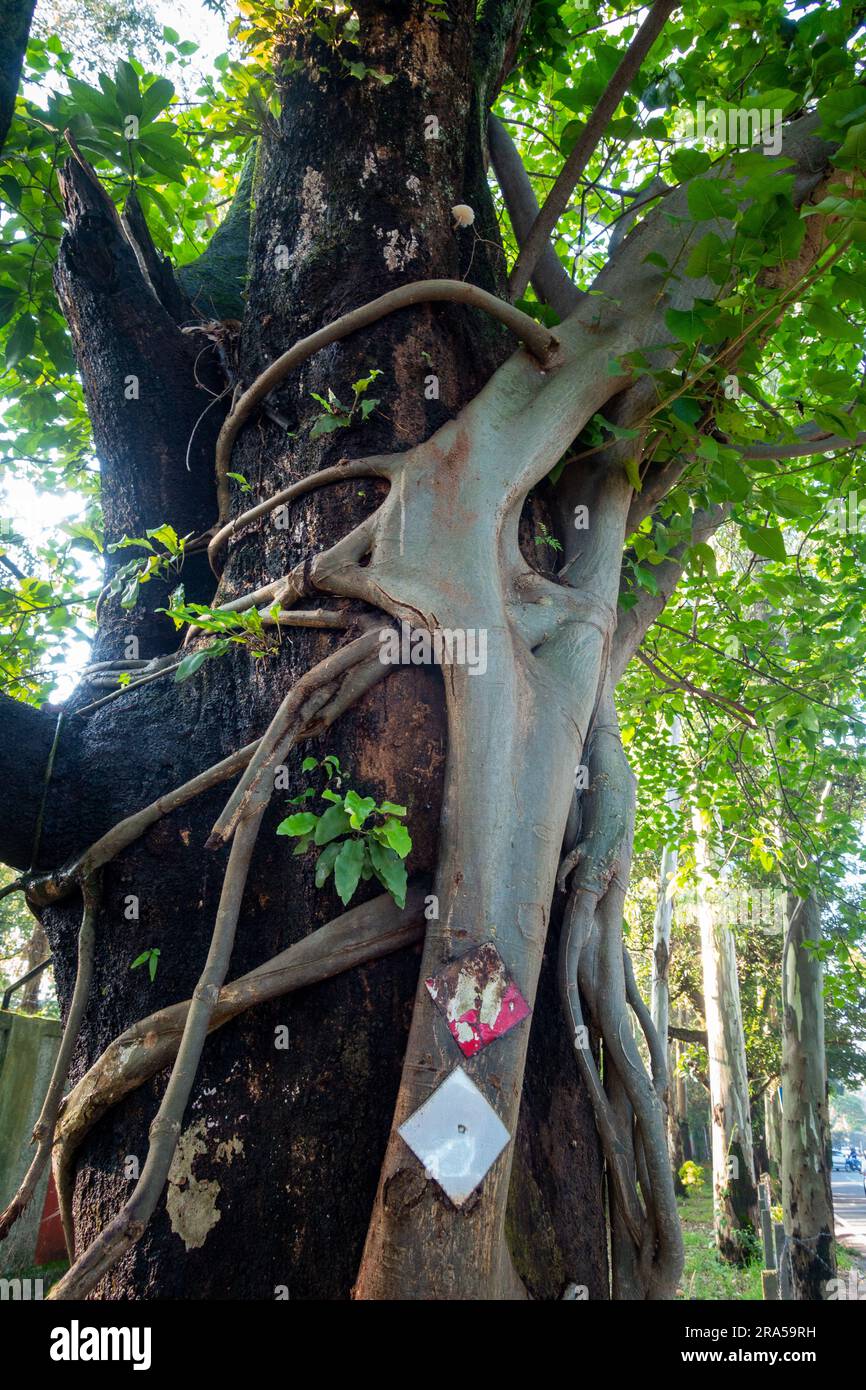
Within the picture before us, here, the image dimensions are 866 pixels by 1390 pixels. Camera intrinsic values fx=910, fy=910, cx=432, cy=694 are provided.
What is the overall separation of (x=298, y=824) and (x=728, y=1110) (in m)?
11.7

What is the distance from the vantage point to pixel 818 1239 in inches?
296

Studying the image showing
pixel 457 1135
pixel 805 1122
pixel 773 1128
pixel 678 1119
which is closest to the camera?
pixel 457 1135

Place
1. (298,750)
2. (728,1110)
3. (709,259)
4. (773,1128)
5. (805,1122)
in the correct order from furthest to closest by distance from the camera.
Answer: (773,1128) → (728,1110) → (805,1122) → (709,259) → (298,750)

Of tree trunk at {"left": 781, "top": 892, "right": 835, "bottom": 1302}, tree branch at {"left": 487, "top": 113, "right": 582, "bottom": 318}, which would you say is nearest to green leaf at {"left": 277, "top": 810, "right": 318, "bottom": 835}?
tree branch at {"left": 487, "top": 113, "right": 582, "bottom": 318}

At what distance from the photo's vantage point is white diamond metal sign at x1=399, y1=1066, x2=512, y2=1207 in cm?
164

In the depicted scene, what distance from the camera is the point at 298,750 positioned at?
2107mm

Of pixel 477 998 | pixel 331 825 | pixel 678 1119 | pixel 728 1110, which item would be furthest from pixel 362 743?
pixel 678 1119

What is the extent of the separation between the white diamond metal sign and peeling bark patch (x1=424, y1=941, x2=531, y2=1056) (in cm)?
8

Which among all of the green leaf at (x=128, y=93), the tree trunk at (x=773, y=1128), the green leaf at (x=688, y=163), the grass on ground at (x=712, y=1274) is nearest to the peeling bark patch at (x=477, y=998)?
the green leaf at (x=688, y=163)

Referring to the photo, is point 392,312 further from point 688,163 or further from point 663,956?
point 663,956

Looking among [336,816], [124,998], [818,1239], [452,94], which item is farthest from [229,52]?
[818,1239]
